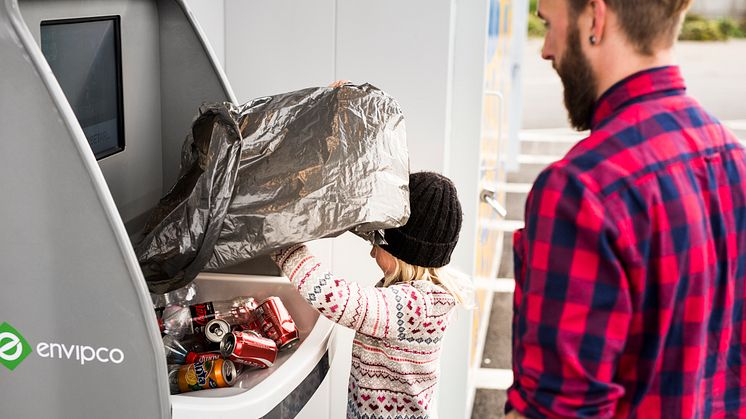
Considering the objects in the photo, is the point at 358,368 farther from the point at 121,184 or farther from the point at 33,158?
the point at 33,158

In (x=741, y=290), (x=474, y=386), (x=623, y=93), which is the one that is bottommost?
(x=474, y=386)

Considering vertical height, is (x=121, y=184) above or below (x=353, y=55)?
below

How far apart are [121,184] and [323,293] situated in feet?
1.47

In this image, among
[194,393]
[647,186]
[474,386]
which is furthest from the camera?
[474,386]

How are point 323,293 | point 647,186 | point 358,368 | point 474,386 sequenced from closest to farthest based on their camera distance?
point 647,186 < point 323,293 < point 358,368 < point 474,386

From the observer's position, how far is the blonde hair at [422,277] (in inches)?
72.1

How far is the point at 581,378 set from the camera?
1.14 metres

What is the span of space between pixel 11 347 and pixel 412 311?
2.46 ft

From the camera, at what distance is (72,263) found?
129cm

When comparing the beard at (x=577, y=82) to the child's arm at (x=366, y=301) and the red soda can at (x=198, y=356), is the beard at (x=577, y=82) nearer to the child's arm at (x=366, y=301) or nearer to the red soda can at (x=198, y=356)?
the child's arm at (x=366, y=301)

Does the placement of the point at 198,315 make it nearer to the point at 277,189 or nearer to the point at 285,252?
the point at 285,252

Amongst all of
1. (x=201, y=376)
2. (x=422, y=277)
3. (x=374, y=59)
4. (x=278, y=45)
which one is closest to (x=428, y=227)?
(x=422, y=277)

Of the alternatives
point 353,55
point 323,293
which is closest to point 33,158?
point 323,293

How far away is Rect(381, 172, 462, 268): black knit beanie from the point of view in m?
1.79
